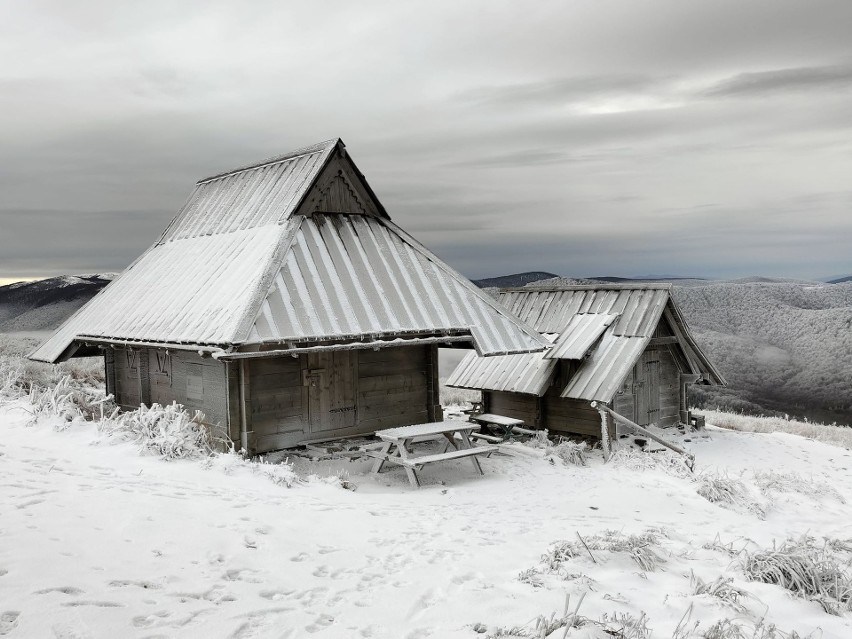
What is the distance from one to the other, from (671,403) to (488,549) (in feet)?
46.3

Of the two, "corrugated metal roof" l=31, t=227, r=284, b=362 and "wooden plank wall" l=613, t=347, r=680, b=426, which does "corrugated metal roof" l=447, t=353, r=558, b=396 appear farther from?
"corrugated metal roof" l=31, t=227, r=284, b=362

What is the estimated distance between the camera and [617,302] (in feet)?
64.2

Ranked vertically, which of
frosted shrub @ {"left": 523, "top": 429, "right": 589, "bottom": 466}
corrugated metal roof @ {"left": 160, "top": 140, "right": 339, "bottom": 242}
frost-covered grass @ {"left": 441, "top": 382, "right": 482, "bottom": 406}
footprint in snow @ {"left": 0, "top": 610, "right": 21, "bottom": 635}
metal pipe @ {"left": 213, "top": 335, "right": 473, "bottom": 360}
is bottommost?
frost-covered grass @ {"left": 441, "top": 382, "right": 482, "bottom": 406}

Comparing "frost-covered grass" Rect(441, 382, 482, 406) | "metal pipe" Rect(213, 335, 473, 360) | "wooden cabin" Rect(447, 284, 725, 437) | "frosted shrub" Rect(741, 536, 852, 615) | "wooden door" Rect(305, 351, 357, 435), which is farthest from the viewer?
"frost-covered grass" Rect(441, 382, 482, 406)

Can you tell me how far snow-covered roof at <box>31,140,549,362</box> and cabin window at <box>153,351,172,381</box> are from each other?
91 cm

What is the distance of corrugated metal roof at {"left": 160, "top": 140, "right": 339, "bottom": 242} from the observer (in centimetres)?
1535

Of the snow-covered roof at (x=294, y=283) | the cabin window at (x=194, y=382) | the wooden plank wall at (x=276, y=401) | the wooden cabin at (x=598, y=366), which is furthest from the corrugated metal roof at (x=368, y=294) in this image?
the wooden cabin at (x=598, y=366)

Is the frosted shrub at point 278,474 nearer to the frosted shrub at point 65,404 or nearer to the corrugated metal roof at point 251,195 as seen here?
the frosted shrub at point 65,404

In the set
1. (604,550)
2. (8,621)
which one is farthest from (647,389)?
(8,621)

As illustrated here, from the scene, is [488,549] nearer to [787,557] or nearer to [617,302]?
[787,557]

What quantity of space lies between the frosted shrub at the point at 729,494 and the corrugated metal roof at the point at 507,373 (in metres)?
6.96

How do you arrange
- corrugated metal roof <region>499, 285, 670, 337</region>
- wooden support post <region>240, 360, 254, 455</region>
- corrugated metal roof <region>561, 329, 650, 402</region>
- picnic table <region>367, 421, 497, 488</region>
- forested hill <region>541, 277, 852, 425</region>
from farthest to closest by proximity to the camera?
forested hill <region>541, 277, 852, 425</region> → corrugated metal roof <region>499, 285, 670, 337</region> → corrugated metal roof <region>561, 329, 650, 402</region> → wooden support post <region>240, 360, 254, 455</region> → picnic table <region>367, 421, 497, 488</region>

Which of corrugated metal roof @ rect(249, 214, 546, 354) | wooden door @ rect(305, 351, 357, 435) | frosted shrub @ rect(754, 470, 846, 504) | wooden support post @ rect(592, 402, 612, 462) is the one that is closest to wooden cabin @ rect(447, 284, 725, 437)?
wooden support post @ rect(592, 402, 612, 462)

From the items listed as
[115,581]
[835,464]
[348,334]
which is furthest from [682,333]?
[115,581]
